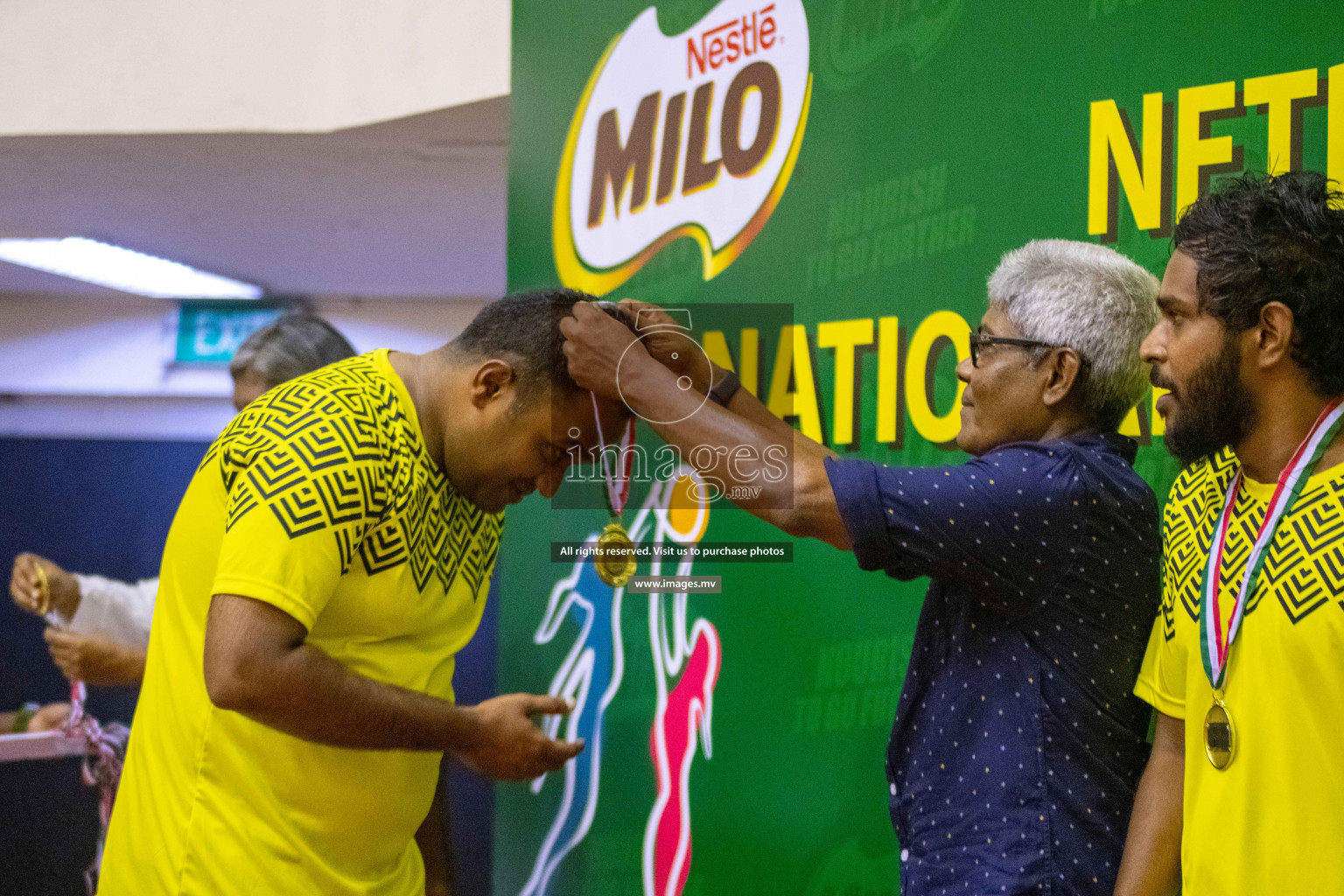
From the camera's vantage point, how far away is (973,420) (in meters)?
1.86

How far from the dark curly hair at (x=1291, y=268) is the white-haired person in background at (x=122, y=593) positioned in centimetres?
228

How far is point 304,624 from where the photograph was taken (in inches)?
64.4

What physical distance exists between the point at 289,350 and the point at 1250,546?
8.34 ft

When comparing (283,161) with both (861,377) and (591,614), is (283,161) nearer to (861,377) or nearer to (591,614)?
(591,614)

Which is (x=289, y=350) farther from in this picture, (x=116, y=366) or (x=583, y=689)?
(x=116, y=366)

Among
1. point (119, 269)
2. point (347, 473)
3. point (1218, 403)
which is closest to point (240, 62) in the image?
point (119, 269)

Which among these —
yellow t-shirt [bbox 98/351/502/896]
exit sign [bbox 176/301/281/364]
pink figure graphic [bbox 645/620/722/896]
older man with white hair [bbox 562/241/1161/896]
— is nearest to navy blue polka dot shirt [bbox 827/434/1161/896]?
older man with white hair [bbox 562/241/1161/896]

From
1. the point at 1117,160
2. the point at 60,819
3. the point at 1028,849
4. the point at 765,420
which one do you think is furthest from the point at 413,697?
the point at 60,819

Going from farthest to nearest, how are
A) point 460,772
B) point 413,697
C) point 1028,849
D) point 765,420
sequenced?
point 460,772 < point 765,420 < point 413,697 < point 1028,849

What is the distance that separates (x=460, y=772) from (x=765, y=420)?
4.78 meters

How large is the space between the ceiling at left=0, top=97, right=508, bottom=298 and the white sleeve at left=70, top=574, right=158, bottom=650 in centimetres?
200

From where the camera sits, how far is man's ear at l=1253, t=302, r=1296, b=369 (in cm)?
152

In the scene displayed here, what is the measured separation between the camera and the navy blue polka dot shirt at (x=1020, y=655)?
158cm

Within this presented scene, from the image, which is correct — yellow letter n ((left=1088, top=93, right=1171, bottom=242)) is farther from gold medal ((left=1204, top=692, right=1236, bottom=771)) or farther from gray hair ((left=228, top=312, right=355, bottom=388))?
gray hair ((left=228, top=312, right=355, bottom=388))
